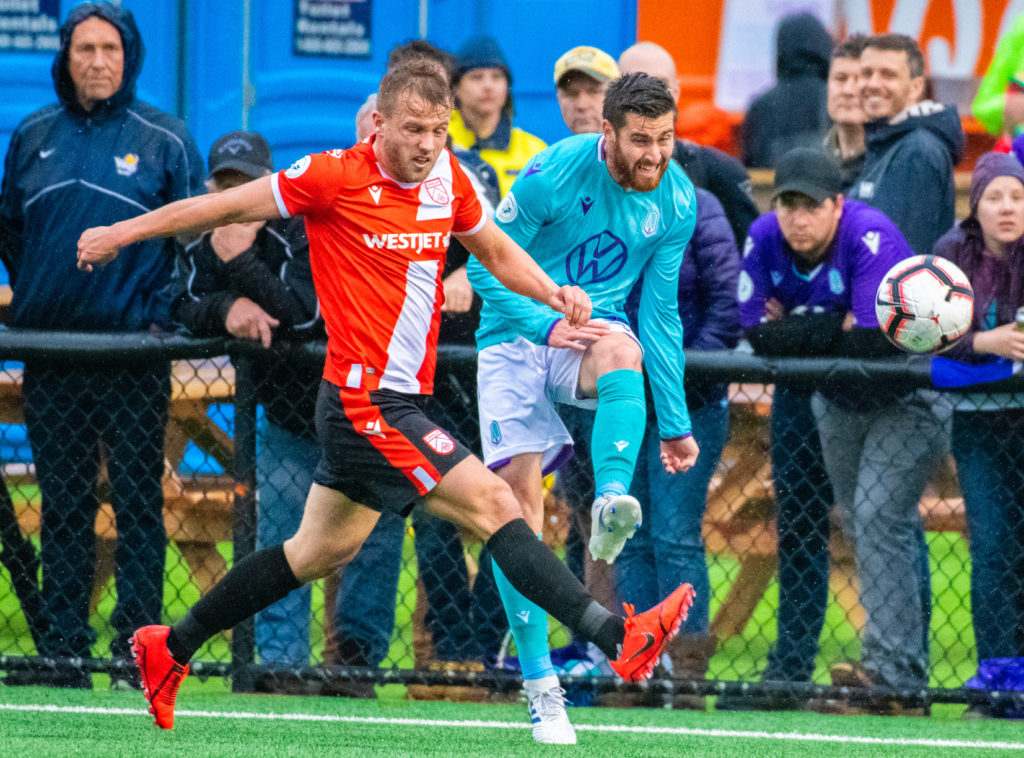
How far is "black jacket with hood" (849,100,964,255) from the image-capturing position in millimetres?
5766

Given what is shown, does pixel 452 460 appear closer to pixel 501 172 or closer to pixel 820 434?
pixel 820 434

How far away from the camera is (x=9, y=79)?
9688mm

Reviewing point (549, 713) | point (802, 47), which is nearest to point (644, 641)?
point (549, 713)

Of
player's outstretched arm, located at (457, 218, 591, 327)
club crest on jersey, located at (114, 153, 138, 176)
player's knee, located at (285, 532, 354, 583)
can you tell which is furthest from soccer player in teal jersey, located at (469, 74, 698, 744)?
club crest on jersey, located at (114, 153, 138, 176)

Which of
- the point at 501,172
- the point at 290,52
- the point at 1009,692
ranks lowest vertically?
the point at 1009,692

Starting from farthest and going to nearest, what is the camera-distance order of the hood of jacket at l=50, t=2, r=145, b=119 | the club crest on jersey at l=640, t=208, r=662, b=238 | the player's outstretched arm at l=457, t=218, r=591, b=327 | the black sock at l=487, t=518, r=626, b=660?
the hood of jacket at l=50, t=2, r=145, b=119 → the club crest on jersey at l=640, t=208, r=662, b=238 → the player's outstretched arm at l=457, t=218, r=591, b=327 → the black sock at l=487, t=518, r=626, b=660

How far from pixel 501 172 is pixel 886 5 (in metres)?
4.79

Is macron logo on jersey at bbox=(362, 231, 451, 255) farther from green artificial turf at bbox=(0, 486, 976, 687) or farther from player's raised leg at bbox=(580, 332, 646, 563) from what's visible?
green artificial turf at bbox=(0, 486, 976, 687)

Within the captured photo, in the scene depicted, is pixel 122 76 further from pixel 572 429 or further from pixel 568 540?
pixel 568 540

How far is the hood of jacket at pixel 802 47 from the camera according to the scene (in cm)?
916

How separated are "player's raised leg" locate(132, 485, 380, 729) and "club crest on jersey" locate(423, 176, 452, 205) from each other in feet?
3.08

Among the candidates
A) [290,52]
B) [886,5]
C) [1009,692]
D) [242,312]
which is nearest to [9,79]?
[290,52]

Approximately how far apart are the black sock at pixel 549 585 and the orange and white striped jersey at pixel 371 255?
54cm

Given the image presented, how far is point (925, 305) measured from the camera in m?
4.95
